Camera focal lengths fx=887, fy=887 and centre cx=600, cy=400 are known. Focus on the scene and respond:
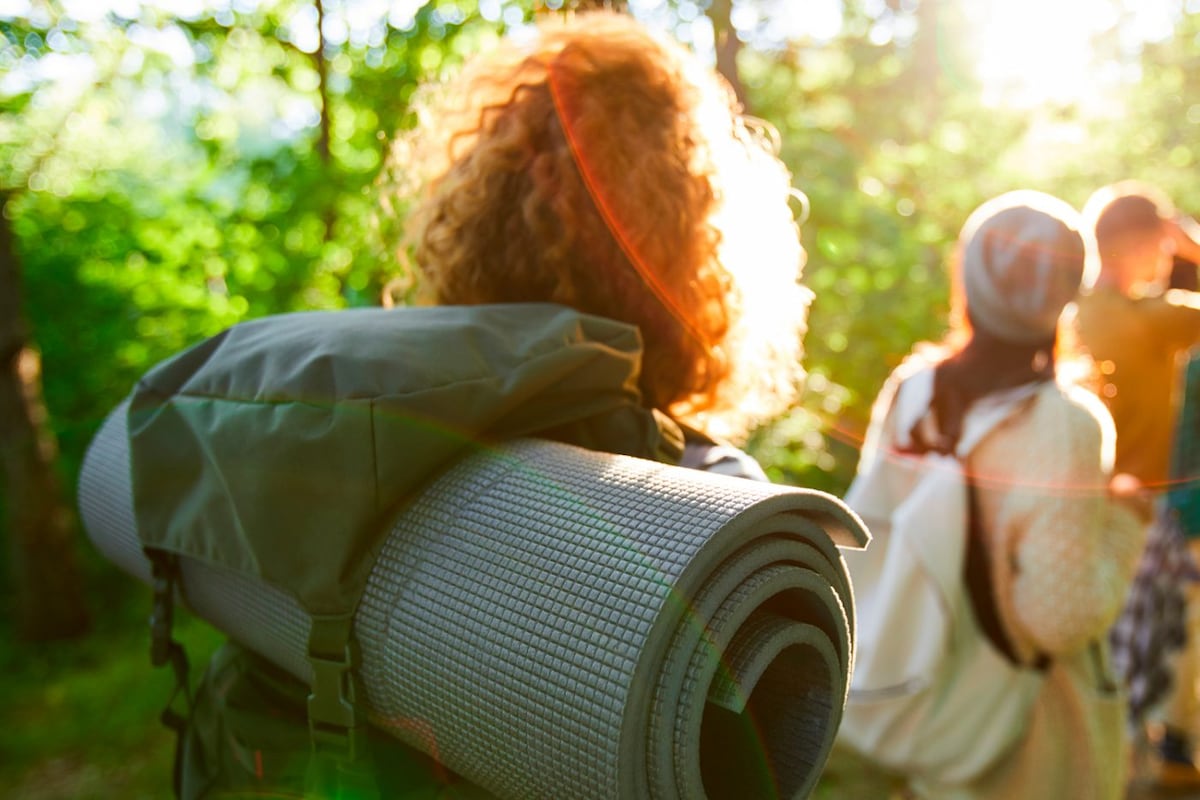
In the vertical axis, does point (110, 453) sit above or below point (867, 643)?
above

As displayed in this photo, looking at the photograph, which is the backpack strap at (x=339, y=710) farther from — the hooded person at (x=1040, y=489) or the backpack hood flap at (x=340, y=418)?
the hooded person at (x=1040, y=489)

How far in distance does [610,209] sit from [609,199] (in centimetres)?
1

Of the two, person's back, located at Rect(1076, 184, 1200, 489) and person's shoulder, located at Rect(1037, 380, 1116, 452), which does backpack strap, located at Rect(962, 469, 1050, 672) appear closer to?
person's shoulder, located at Rect(1037, 380, 1116, 452)

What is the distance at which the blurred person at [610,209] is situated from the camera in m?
1.34

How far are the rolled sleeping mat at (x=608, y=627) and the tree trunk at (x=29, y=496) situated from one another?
626 centimetres

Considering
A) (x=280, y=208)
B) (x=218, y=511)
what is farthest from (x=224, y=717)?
(x=280, y=208)

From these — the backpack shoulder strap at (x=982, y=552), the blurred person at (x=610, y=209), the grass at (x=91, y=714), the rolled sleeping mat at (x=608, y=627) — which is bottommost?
the grass at (x=91, y=714)

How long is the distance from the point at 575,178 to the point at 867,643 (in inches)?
68.2

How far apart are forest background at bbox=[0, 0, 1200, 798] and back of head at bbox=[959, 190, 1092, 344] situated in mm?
1204

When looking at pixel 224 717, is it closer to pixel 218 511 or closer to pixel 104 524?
pixel 104 524

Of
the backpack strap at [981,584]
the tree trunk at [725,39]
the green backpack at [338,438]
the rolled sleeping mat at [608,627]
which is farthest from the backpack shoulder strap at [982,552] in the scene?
the tree trunk at [725,39]

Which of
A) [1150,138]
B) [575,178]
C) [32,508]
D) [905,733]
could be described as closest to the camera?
[575,178]

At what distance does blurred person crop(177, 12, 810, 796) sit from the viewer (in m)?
1.34

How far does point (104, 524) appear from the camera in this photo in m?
1.45
